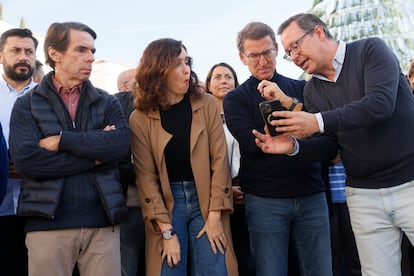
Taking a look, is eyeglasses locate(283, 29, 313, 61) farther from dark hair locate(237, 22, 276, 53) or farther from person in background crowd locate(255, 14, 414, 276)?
dark hair locate(237, 22, 276, 53)

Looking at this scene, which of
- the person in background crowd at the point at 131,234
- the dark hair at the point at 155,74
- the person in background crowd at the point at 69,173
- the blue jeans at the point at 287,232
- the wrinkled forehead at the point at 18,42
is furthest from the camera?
the wrinkled forehead at the point at 18,42

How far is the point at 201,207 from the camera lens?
293 cm

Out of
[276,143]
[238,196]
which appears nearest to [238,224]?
[238,196]

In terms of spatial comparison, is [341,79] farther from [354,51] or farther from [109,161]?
[109,161]

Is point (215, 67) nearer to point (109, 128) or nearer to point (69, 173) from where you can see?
point (109, 128)

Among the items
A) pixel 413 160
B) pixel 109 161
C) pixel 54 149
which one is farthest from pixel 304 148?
pixel 54 149

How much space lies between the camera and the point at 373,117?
7.52ft

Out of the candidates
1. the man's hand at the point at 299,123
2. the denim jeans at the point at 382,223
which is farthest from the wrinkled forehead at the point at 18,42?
the denim jeans at the point at 382,223

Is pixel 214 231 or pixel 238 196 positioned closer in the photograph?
pixel 214 231

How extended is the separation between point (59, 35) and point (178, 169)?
47.3 inches

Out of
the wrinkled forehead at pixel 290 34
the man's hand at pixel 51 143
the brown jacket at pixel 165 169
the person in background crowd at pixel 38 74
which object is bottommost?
the brown jacket at pixel 165 169

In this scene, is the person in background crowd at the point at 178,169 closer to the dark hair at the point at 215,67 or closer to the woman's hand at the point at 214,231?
the woman's hand at the point at 214,231

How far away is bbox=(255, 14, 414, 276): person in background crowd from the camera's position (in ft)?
7.72

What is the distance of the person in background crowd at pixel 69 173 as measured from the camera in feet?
8.45
